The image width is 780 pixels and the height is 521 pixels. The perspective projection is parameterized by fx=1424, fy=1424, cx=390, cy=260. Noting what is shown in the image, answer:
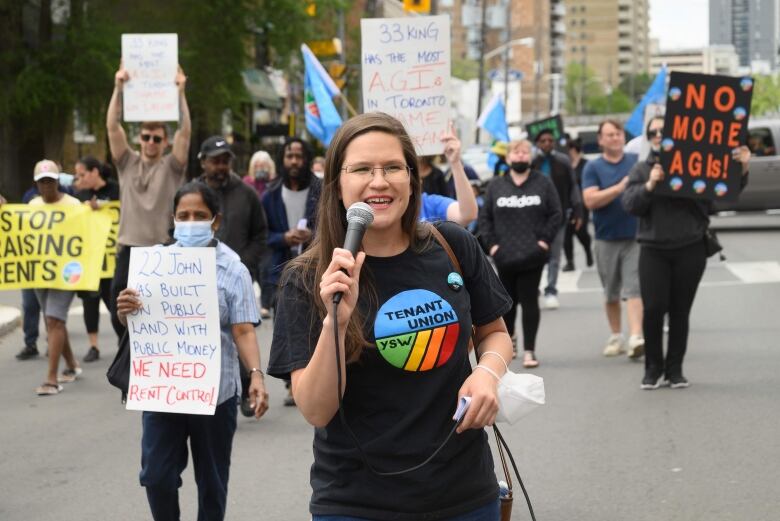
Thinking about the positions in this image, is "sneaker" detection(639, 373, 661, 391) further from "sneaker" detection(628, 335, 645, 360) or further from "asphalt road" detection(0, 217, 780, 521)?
"sneaker" detection(628, 335, 645, 360)

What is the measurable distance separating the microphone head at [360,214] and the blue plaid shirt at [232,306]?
2.64 meters

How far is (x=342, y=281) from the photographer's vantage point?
302 cm

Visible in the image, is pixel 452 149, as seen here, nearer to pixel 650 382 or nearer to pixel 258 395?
pixel 258 395

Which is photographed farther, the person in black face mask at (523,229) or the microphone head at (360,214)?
the person in black face mask at (523,229)

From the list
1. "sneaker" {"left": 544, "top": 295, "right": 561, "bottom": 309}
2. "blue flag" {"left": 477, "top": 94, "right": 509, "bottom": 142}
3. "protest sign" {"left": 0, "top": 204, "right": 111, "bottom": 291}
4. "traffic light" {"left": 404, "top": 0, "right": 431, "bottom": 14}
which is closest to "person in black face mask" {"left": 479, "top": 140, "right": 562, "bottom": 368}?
"protest sign" {"left": 0, "top": 204, "right": 111, "bottom": 291}

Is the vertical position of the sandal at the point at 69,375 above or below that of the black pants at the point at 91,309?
below

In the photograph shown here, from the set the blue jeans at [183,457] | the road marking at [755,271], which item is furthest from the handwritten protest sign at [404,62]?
the road marking at [755,271]

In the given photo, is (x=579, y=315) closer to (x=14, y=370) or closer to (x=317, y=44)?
(x=14, y=370)

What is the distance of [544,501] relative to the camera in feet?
22.8

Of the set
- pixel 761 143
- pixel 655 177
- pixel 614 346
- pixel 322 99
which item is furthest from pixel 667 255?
pixel 761 143

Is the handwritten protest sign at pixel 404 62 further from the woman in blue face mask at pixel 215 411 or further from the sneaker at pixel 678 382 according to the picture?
the woman in blue face mask at pixel 215 411

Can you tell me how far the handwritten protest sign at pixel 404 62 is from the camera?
1016cm

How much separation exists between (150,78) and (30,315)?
105 inches

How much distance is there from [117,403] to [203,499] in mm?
5027
